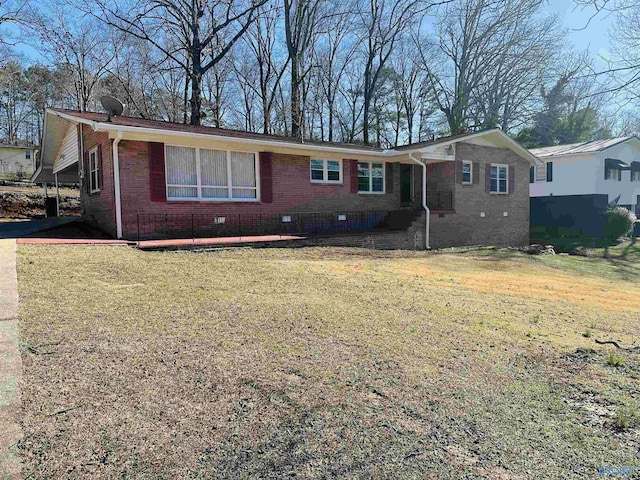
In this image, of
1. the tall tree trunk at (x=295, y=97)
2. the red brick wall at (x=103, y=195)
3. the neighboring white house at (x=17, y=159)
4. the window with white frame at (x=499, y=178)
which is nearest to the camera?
the red brick wall at (x=103, y=195)

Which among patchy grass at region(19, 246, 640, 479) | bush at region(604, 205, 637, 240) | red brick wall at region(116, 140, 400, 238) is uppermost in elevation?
red brick wall at region(116, 140, 400, 238)

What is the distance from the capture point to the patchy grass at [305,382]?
7.70 feet

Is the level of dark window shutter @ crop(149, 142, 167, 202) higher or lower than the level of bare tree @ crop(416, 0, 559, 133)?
lower

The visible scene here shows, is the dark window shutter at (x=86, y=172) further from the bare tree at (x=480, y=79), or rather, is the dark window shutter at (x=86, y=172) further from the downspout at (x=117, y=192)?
the bare tree at (x=480, y=79)

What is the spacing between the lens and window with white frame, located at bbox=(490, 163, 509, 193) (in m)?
18.9

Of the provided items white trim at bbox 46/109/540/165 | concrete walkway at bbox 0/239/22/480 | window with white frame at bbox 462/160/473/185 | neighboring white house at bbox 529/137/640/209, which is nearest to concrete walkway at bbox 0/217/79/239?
white trim at bbox 46/109/540/165

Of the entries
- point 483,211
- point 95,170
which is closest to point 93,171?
point 95,170

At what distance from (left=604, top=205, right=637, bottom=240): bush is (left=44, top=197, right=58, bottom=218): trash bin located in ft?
90.7

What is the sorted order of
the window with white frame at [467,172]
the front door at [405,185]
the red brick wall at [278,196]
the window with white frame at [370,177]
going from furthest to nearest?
the front door at [405,185] < the window with white frame at [467,172] < the window with white frame at [370,177] < the red brick wall at [278,196]

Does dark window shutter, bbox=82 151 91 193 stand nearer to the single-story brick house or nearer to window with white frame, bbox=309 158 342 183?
the single-story brick house

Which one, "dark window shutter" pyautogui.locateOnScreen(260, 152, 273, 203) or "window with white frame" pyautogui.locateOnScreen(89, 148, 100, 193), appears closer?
"window with white frame" pyautogui.locateOnScreen(89, 148, 100, 193)

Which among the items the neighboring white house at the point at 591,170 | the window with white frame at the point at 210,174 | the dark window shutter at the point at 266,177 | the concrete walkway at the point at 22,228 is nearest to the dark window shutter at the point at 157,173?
A: the window with white frame at the point at 210,174

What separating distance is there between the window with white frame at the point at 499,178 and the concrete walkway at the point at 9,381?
59.5 ft

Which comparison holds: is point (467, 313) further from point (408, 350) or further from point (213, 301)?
point (213, 301)
